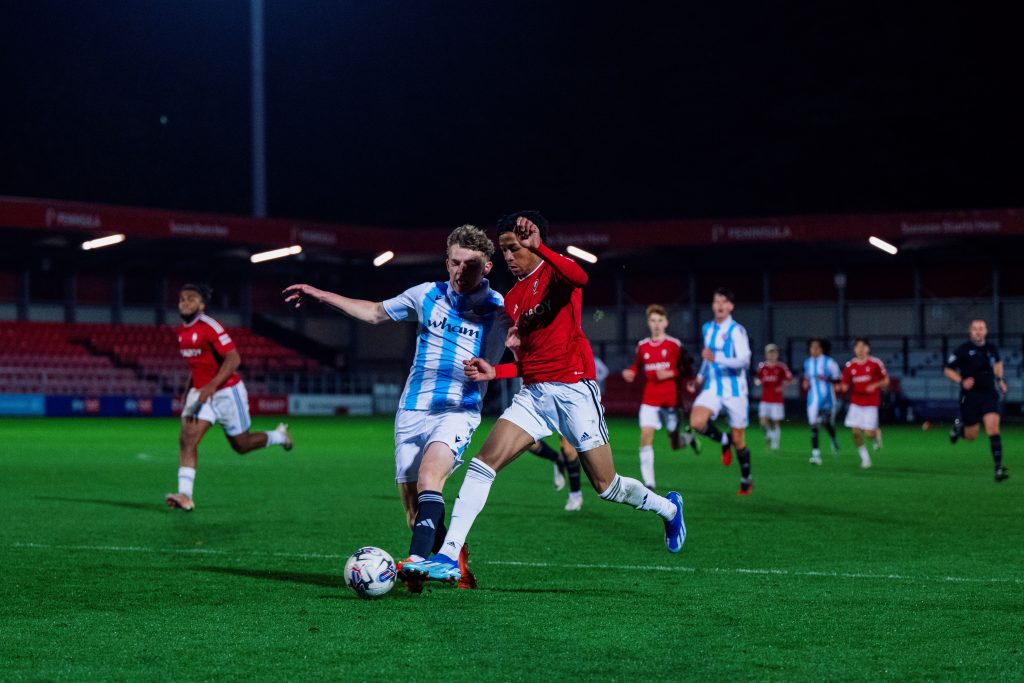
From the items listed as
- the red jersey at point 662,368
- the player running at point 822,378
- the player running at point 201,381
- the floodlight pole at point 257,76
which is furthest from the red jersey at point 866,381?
the floodlight pole at point 257,76

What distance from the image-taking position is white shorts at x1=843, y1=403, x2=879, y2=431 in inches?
869

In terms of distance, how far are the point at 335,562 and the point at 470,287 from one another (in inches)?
95.9

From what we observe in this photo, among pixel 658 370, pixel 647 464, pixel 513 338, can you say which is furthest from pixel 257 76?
pixel 513 338

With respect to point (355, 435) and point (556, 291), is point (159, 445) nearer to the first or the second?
point (355, 435)

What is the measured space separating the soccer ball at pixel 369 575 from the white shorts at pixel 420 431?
0.73 meters

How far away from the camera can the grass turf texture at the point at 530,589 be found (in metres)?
6.02

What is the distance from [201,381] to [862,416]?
40.6 ft

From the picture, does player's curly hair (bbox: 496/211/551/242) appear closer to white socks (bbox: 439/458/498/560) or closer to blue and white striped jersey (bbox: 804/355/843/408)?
white socks (bbox: 439/458/498/560)

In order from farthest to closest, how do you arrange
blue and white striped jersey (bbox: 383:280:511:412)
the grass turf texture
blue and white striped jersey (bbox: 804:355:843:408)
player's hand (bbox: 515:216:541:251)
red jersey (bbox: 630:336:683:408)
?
blue and white striped jersey (bbox: 804:355:843:408)
red jersey (bbox: 630:336:683:408)
blue and white striped jersey (bbox: 383:280:511:412)
player's hand (bbox: 515:216:541:251)
the grass turf texture

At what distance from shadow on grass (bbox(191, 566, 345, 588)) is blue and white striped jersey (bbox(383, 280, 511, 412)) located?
1.19m

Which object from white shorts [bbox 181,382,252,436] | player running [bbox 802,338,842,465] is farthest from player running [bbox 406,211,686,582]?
player running [bbox 802,338,842,465]

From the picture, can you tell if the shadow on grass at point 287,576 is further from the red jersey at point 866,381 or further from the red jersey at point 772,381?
the red jersey at point 772,381

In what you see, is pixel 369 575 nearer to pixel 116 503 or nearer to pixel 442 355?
pixel 442 355

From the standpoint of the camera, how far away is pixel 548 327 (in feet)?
27.3
